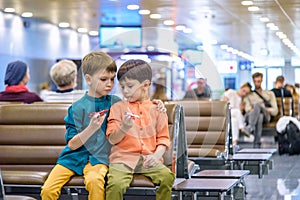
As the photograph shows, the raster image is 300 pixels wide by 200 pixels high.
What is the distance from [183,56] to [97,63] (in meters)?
2.34

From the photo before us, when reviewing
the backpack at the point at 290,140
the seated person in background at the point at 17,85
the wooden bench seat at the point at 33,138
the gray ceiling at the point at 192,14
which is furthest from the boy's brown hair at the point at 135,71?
the backpack at the point at 290,140

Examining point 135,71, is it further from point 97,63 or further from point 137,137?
point 137,137

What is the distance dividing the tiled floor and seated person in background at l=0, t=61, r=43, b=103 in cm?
252

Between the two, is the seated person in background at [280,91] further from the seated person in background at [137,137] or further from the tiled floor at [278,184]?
the seated person in background at [137,137]

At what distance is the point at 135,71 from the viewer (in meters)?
4.46

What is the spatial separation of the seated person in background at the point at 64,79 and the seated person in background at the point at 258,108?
292 inches

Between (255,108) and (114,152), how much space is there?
9.97 m

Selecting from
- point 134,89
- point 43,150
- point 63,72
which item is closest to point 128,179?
point 134,89

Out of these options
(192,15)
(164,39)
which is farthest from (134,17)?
(164,39)

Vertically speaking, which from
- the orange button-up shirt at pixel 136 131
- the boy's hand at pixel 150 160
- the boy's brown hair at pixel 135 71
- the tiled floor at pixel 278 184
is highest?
the boy's brown hair at pixel 135 71

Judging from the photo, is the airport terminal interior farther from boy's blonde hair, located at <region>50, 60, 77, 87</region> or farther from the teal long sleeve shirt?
boy's blonde hair, located at <region>50, 60, 77, 87</region>

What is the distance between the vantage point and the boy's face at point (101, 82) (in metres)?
4.57

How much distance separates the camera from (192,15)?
19.6 m

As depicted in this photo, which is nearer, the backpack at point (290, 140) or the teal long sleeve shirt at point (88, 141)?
the teal long sleeve shirt at point (88, 141)
